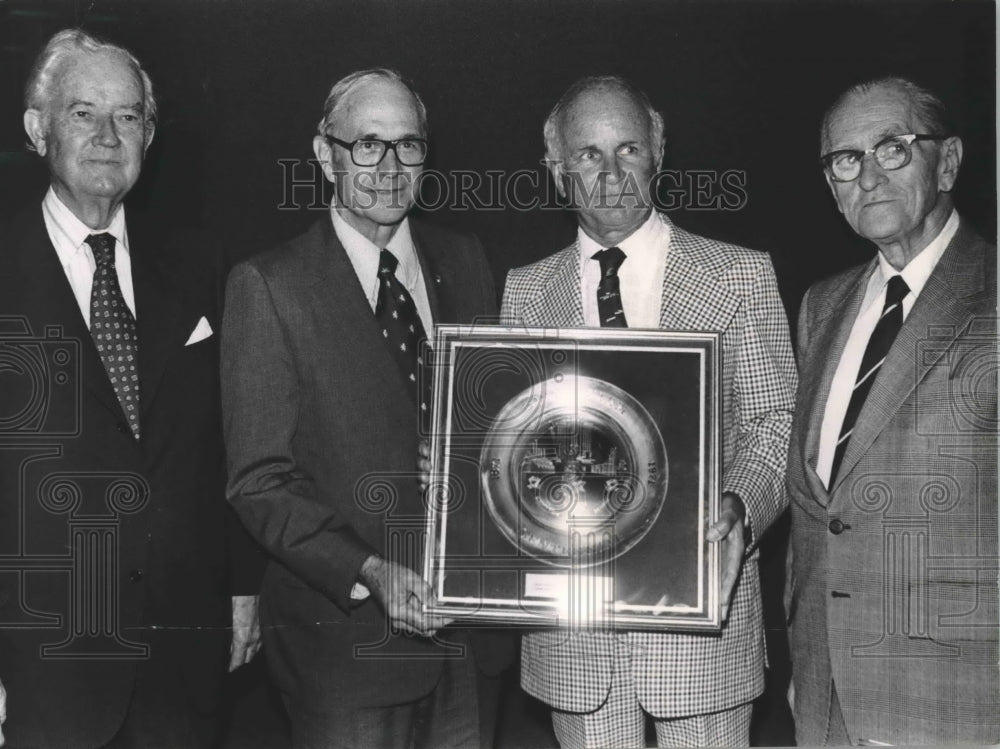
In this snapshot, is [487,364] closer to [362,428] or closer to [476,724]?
[362,428]

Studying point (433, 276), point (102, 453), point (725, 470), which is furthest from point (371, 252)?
point (725, 470)

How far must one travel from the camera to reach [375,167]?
7.07ft

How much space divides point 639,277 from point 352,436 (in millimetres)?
733

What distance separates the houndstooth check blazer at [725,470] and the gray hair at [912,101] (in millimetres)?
512

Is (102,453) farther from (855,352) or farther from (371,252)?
(855,352)

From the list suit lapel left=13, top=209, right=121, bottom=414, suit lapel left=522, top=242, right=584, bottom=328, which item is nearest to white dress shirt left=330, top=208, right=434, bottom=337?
suit lapel left=522, top=242, right=584, bottom=328

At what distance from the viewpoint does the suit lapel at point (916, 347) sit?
6.61 ft

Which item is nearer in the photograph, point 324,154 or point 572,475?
point 572,475

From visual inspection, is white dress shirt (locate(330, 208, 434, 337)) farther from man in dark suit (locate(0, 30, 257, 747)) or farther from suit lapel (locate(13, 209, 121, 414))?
suit lapel (locate(13, 209, 121, 414))

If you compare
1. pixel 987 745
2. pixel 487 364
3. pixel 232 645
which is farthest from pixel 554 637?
pixel 987 745

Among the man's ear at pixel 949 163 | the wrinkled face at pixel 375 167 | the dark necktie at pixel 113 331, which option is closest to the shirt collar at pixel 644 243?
the wrinkled face at pixel 375 167

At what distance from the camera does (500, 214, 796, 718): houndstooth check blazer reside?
199 centimetres

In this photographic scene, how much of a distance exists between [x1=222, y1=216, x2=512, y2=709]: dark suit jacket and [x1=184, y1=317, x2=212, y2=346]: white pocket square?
0.22 ft

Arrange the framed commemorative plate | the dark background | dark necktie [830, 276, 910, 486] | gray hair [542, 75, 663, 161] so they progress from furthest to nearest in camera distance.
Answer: the dark background < gray hair [542, 75, 663, 161] < dark necktie [830, 276, 910, 486] < the framed commemorative plate
